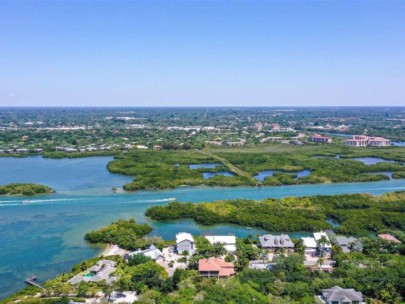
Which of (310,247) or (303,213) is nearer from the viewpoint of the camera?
(310,247)

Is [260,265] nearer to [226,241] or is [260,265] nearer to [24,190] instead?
[226,241]

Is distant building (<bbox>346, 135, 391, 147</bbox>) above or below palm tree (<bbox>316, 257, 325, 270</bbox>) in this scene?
above

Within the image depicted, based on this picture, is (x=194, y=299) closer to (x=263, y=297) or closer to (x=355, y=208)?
(x=263, y=297)

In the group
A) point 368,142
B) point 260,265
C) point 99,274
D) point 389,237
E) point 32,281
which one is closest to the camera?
point 99,274

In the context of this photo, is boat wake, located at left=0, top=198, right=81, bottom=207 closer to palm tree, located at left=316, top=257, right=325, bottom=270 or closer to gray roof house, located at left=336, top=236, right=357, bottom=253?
palm tree, located at left=316, top=257, right=325, bottom=270

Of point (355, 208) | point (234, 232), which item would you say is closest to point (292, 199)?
point (355, 208)

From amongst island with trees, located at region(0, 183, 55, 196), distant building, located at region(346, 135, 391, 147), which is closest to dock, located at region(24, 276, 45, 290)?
island with trees, located at region(0, 183, 55, 196)

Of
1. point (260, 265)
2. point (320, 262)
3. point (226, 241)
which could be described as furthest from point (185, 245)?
point (320, 262)
